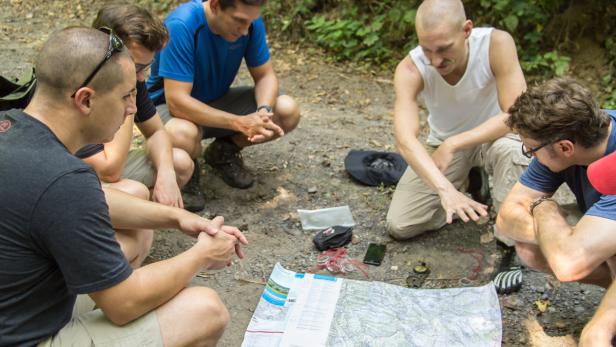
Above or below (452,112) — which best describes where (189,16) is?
above

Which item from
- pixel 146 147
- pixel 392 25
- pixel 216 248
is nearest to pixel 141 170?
pixel 146 147

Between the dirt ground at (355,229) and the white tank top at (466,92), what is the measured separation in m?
0.70

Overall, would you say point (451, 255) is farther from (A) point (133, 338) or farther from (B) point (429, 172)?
(A) point (133, 338)

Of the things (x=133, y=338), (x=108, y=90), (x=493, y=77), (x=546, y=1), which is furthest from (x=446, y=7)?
(x=546, y=1)

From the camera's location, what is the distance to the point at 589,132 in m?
2.57

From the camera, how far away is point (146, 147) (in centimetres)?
363

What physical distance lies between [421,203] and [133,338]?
2.18 m

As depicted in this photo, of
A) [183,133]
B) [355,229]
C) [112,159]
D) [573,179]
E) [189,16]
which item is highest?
[189,16]

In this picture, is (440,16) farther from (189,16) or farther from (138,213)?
(138,213)

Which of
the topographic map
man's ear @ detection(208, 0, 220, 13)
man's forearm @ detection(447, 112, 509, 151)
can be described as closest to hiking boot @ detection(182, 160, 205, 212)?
the topographic map

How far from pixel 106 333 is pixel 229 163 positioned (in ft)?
7.84

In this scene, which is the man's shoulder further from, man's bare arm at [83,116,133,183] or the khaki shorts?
the khaki shorts

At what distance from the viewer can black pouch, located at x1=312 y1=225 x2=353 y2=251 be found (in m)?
3.72

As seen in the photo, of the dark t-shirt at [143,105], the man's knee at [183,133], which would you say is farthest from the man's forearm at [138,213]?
the man's knee at [183,133]
